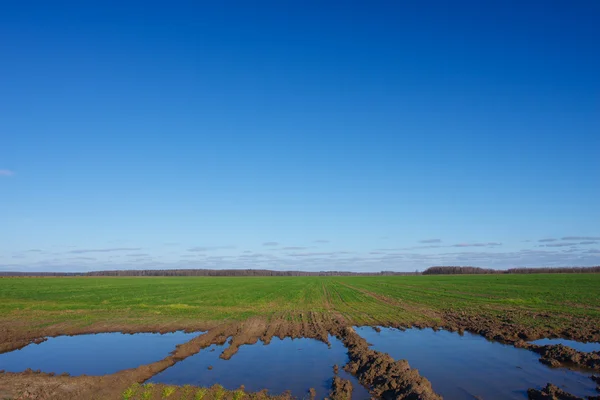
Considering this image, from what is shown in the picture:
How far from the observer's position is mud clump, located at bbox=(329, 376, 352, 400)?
13.1 metres

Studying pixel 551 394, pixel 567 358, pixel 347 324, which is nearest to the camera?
pixel 551 394

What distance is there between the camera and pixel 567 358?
17.4 meters

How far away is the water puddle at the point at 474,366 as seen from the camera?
13.9 m

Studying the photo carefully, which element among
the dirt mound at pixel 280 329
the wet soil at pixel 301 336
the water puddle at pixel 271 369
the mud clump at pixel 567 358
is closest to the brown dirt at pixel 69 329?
the wet soil at pixel 301 336

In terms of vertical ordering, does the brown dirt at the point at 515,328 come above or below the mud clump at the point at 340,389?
above

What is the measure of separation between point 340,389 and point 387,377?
6.26 feet

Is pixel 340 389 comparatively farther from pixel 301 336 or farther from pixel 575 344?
pixel 575 344

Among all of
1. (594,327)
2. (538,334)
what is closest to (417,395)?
(538,334)

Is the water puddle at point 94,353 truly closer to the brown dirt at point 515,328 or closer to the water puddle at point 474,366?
the water puddle at point 474,366

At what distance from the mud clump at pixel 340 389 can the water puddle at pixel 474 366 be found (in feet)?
10.5

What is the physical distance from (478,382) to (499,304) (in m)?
25.7

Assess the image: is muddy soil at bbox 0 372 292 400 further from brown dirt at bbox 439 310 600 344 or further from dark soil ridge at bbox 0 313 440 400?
brown dirt at bbox 439 310 600 344

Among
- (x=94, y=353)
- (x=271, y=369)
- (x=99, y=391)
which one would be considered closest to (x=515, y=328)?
(x=271, y=369)

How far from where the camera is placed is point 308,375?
15.9 metres
